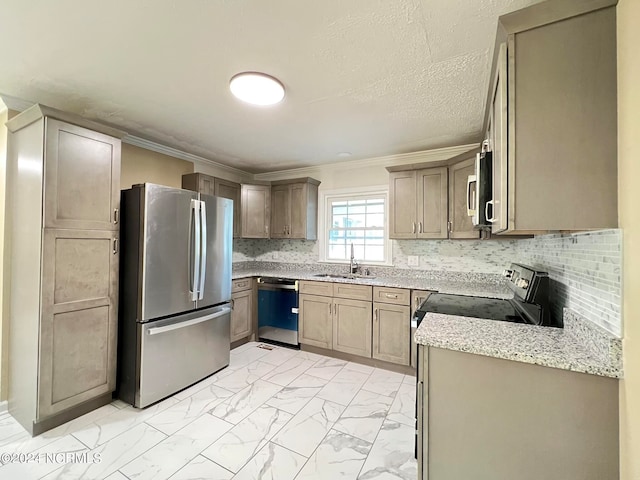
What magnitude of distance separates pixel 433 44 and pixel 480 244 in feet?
7.55

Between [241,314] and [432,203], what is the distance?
2686 millimetres

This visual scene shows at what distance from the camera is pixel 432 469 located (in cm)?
121

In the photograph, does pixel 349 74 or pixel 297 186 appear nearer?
pixel 349 74

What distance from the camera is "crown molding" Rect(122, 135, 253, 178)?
298cm

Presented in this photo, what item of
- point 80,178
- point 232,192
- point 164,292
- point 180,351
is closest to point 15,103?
point 80,178

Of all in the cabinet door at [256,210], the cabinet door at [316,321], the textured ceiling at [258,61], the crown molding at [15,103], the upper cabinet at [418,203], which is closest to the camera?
the textured ceiling at [258,61]

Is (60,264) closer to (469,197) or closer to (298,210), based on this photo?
(298,210)

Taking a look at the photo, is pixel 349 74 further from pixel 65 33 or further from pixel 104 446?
pixel 104 446

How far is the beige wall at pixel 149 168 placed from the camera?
2.93 metres

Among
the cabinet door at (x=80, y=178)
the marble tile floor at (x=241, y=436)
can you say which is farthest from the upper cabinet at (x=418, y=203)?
the cabinet door at (x=80, y=178)

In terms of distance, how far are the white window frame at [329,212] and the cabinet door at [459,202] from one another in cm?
86

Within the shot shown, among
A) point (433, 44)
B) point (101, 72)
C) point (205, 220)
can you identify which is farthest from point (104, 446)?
point (433, 44)

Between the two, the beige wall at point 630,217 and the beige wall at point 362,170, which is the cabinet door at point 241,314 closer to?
the beige wall at point 362,170

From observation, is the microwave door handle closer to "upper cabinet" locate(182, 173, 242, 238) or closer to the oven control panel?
the oven control panel
